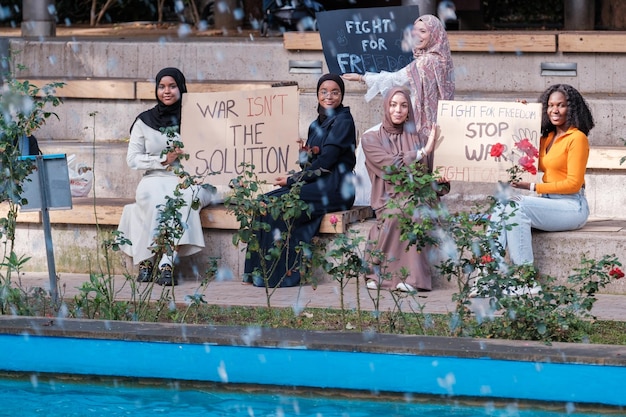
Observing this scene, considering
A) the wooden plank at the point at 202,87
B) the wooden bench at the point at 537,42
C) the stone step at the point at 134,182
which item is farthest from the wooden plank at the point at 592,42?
the wooden plank at the point at 202,87

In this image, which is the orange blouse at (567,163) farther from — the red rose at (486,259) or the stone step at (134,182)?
the red rose at (486,259)

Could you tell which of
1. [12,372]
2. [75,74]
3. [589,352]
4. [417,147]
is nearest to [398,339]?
[589,352]

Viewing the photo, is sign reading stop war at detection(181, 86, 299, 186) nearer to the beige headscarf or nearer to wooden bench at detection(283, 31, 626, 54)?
the beige headscarf

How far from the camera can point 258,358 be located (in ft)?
21.7

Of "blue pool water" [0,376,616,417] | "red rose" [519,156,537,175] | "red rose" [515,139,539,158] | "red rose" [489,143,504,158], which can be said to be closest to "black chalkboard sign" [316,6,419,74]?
"red rose" [515,139,539,158]

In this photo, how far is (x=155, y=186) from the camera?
9484 mm

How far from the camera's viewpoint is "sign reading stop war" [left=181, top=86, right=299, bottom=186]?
9.14 m

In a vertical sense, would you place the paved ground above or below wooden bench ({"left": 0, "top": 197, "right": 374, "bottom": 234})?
below

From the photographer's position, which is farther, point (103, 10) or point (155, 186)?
point (103, 10)

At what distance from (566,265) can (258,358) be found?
2900mm

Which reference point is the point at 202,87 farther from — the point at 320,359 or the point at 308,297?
the point at 320,359

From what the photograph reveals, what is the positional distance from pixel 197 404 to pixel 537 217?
3.05 m

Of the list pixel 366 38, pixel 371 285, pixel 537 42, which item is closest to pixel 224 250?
pixel 371 285

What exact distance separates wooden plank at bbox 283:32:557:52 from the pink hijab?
92.7 inches
